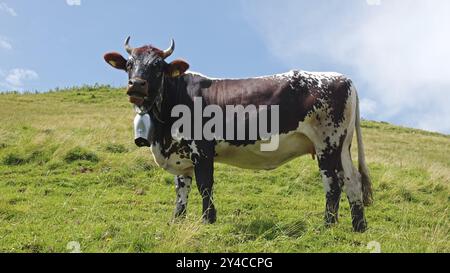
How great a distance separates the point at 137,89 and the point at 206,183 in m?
1.86

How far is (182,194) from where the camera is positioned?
27.9 ft

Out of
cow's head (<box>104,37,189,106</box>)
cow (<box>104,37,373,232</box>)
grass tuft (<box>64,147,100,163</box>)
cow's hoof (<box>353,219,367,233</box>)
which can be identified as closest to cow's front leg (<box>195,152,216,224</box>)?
cow (<box>104,37,373,232</box>)

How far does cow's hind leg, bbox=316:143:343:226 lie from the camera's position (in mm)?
7766

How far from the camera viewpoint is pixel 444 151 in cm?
2719

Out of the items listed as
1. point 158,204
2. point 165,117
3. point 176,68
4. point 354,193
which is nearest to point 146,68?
point 176,68

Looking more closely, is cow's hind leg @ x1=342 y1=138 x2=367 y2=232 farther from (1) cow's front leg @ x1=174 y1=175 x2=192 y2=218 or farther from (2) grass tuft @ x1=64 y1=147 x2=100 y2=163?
(2) grass tuft @ x1=64 y1=147 x2=100 y2=163

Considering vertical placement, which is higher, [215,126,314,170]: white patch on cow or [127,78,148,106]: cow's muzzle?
[127,78,148,106]: cow's muzzle

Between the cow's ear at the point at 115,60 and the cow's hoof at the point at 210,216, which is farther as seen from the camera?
the cow's ear at the point at 115,60

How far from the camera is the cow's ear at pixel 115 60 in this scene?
807 centimetres

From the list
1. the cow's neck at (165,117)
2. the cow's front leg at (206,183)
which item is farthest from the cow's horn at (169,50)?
the cow's front leg at (206,183)

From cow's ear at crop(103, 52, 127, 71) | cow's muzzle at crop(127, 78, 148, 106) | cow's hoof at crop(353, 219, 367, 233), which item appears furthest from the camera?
cow's ear at crop(103, 52, 127, 71)

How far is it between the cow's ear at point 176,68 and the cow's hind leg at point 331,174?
262 centimetres

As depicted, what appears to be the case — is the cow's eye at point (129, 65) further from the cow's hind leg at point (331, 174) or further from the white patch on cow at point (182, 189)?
the cow's hind leg at point (331, 174)
